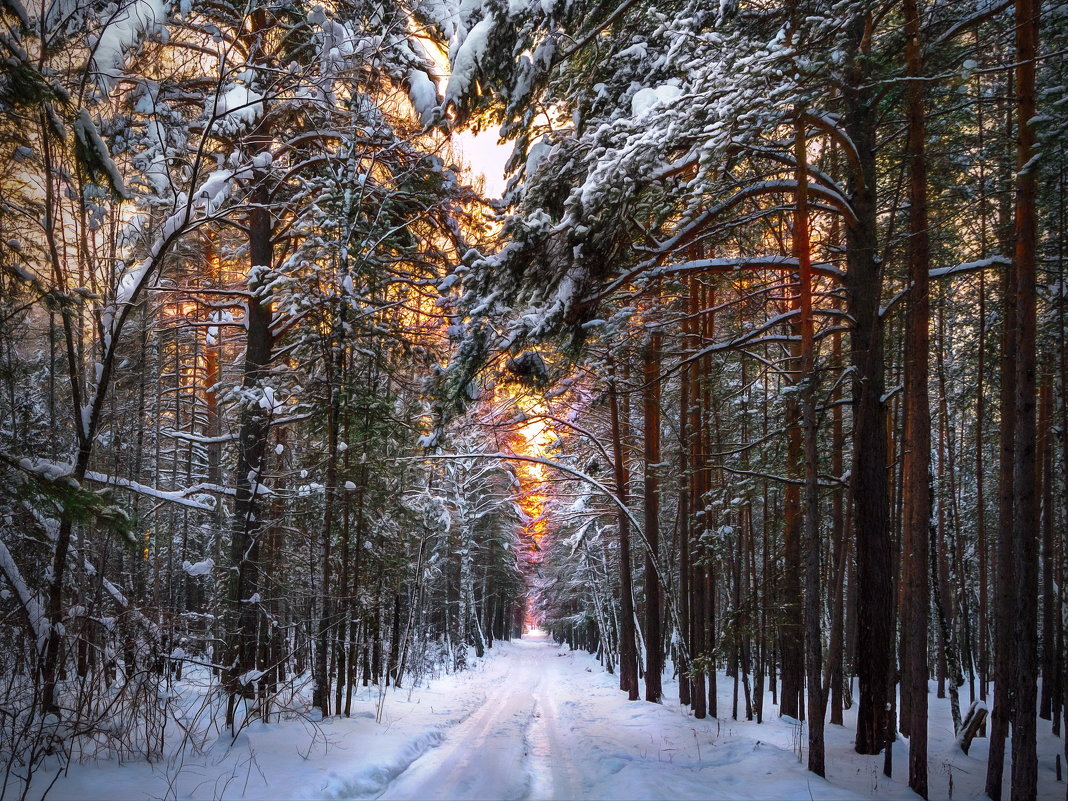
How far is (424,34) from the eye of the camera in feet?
31.2

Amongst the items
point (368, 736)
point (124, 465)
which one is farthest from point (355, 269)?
point (124, 465)

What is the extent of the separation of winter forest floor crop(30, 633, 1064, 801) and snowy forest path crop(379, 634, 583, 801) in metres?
0.02

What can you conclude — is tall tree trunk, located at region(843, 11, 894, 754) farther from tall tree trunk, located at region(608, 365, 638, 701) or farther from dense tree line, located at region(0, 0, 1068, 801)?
tall tree trunk, located at region(608, 365, 638, 701)

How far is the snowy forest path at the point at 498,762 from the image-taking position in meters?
6.88

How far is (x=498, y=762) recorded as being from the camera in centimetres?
831

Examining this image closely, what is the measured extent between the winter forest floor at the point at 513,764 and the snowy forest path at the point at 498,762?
2cm

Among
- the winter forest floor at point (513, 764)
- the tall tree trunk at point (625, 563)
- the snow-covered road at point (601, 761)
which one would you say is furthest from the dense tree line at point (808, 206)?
the tall tree trunk at point (625, 563)

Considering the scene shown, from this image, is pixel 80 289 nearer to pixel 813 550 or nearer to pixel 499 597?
pixel 813 550

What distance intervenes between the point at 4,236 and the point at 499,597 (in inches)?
1625

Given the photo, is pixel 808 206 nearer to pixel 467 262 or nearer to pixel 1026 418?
pixel 1026 418

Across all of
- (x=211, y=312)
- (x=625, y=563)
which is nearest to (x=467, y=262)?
(x=211, y=312)

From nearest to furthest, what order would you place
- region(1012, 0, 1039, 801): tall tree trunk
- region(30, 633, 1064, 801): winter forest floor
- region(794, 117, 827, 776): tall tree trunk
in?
1. region(30, 633, 1064, 801): winter forest floor
2. region(1012, 0, 1039, 801): tall tree trunk
3. region(794, 117, 827, 776): tall tree trunk

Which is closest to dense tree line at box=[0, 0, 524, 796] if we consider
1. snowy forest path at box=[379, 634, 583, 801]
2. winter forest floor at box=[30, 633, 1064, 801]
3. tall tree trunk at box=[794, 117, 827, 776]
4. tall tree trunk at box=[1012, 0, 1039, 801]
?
winter forest floor at box=[30, 633, 1064, 801]

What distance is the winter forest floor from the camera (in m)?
6.22
